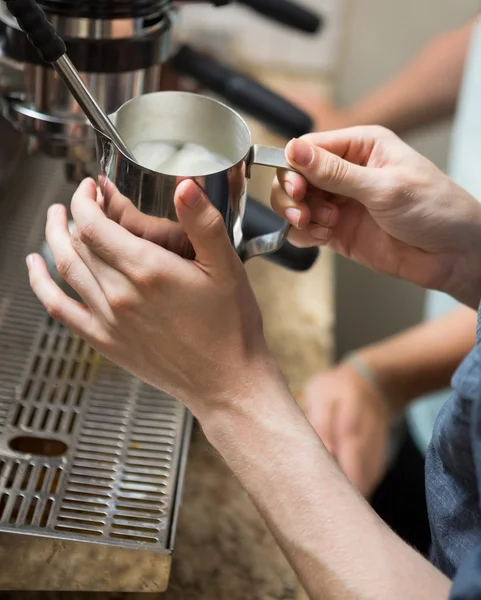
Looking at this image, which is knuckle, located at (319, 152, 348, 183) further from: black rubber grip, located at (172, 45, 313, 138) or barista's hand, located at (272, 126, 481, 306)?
black rubber grip, located at (172, 45, 313, 138)

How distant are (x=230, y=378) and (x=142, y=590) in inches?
5.9

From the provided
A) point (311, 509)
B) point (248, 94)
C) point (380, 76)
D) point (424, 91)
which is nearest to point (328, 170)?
point (311, 509)

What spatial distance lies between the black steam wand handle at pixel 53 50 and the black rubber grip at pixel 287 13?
1.36 ft

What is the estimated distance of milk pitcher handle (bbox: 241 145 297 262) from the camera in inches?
18.9

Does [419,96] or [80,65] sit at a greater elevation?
[80,65]

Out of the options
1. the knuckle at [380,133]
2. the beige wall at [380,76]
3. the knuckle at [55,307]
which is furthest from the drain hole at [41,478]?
the beige wall at [380,76]

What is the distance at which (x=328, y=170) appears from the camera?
0.50 meters

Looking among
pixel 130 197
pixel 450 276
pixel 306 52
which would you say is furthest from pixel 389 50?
pixel 130 197

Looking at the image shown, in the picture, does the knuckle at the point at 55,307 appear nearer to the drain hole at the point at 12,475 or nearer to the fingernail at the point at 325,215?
the drain hole at the point at 12,475

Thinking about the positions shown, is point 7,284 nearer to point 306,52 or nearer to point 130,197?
point 130,197

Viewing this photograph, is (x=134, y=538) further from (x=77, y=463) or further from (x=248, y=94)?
(x=248, y=94)

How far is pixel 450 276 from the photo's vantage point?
605mm

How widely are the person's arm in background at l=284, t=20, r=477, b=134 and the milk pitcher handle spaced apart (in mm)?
579

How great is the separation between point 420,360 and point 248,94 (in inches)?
13.7
